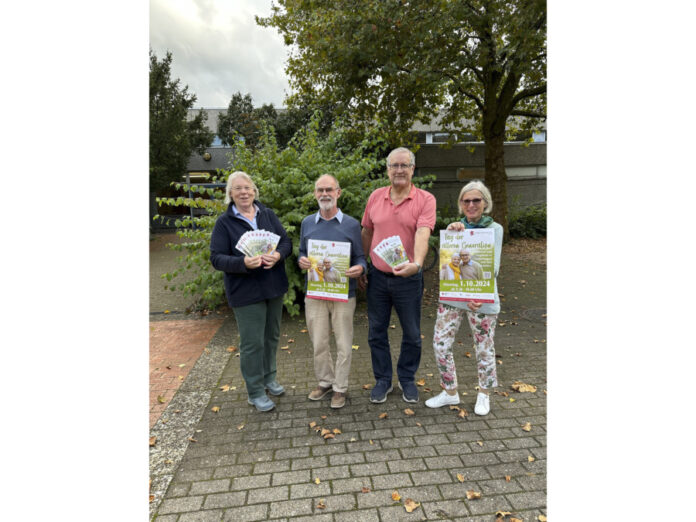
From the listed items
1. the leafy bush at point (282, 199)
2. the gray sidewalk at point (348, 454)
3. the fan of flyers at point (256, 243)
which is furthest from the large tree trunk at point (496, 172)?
the fan of flyers at point (256, 243)

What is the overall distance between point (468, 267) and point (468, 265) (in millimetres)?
17

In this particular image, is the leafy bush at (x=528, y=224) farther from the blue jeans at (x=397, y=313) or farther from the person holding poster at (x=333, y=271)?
the person holding poster at (x=333, y=271)

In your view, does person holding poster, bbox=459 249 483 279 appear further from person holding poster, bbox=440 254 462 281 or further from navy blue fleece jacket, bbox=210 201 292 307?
navy blue fleece jacket, bbox=210 201 292 307

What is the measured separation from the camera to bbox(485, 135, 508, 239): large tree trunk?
12797 mm

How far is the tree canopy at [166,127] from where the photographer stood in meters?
19.1

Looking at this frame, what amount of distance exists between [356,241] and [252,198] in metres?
1.01

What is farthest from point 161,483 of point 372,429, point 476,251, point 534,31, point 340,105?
point 340,105

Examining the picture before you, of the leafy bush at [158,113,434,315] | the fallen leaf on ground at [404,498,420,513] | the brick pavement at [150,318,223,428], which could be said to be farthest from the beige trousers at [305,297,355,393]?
the leafy bush at [158,113,434,315]

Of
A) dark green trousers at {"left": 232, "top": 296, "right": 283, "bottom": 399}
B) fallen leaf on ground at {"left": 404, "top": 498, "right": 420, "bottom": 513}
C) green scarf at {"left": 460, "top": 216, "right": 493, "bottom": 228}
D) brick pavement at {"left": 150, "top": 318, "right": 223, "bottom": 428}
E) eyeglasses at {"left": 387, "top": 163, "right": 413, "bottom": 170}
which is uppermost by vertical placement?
eyeglasses at {"left": 387, "top": 163, "right": 413, "bottom": 170}

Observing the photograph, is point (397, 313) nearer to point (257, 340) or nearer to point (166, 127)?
point (257, 340)

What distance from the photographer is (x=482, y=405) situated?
3.63m

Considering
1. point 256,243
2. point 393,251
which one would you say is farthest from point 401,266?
point 256,243

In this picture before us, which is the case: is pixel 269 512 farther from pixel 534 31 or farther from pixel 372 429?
pixel 534 31

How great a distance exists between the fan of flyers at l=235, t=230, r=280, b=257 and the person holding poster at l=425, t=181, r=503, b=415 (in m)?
1.55
